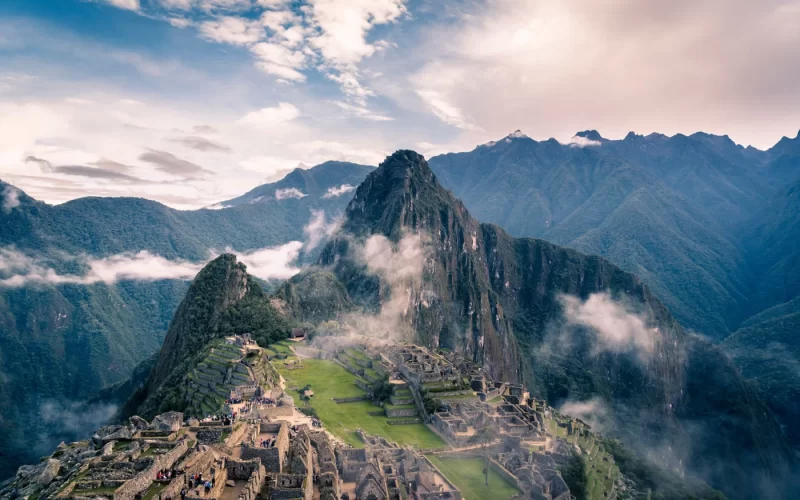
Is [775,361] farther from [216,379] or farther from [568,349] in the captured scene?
[216,379]

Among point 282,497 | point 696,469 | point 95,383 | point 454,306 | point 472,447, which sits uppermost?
point 282,497

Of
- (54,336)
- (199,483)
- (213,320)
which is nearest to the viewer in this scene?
(199,483)

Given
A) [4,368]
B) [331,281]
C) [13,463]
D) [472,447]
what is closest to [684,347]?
[331,281]

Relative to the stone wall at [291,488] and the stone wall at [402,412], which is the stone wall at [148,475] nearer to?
the stone wall at [291,488]

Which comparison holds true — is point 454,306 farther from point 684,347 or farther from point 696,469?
point 684,347

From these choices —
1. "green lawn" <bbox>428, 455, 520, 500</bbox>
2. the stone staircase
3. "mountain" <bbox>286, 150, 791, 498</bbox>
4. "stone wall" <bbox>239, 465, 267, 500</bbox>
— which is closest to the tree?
"green lawn" <bbox>428, 455, 520, 500</bbox>

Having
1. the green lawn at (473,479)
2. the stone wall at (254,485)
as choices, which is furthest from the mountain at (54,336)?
the stone wall at (254,485)

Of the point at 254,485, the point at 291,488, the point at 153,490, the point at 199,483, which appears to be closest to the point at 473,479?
the point at 291,488
